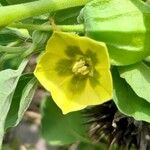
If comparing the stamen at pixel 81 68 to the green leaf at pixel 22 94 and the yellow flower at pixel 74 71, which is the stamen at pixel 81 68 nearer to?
the yellow flower at pixel 74 71

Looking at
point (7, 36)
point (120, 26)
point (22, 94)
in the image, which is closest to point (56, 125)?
point (7, 36)

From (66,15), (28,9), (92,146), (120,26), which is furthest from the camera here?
(92,146)

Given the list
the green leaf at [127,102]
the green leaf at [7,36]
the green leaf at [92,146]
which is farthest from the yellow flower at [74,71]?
the green leaf at [92,146]

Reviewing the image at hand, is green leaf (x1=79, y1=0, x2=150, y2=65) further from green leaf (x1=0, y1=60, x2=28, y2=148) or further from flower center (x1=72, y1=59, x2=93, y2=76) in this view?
green leaf (x1=0, y1=60, x2=28, y2=148)

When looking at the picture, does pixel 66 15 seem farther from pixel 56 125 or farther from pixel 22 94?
pixel 56 125

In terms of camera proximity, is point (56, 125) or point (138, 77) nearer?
point (138, 77)

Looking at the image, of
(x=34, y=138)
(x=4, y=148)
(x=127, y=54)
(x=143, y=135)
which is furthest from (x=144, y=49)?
(x=34, y=138)
